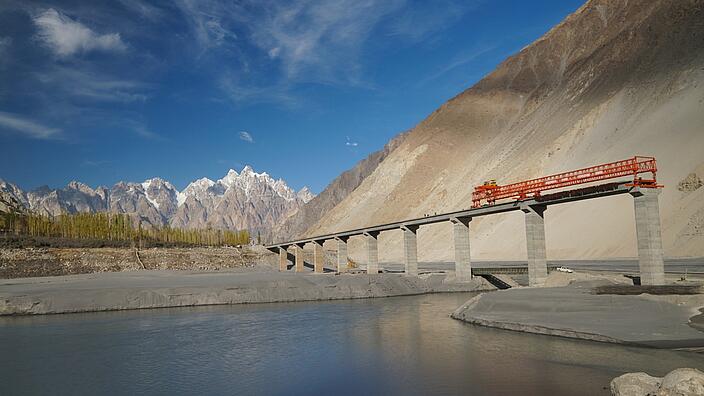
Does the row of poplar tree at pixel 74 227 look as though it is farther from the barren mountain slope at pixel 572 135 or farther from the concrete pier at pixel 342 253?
the barren mountain slope at pixel 572 135

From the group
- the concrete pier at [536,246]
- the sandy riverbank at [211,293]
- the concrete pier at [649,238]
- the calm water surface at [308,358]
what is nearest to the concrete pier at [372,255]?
the sandy riverbank at [211,293]

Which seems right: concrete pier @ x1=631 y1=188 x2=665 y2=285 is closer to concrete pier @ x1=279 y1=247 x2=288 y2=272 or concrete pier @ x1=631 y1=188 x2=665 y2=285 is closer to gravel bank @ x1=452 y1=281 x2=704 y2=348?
gravel bank @ x1=452 y1=281 x2=704 y2=348

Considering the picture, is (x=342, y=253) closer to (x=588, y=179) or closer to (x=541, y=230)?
(x=541, y=230)

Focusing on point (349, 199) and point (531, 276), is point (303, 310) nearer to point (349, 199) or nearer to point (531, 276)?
point (531, 276)

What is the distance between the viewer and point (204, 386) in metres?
20.2

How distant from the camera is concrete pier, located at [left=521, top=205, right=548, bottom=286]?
49281 mm

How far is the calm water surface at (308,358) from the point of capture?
19.4 metres

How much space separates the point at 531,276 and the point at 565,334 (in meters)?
24.4

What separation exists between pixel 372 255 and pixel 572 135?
59366 mm

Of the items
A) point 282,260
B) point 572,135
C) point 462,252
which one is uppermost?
point 572,135

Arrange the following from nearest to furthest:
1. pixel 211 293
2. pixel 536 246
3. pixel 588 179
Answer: pixel 536 246
pixel 211 293
pixel 588 179

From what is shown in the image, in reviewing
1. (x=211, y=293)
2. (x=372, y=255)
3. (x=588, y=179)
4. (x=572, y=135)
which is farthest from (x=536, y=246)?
(x=572, y=135)

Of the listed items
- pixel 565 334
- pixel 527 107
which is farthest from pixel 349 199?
pixel 565 334

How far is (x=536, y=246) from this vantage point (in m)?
49.7
